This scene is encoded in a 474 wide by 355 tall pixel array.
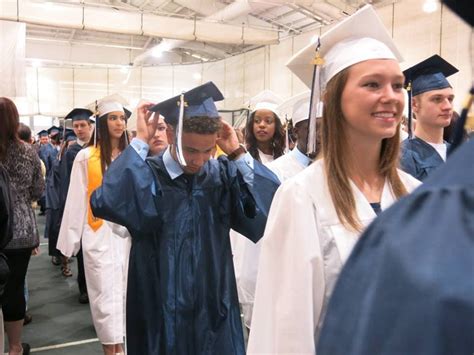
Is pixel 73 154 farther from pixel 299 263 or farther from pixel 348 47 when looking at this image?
pixel 299 263

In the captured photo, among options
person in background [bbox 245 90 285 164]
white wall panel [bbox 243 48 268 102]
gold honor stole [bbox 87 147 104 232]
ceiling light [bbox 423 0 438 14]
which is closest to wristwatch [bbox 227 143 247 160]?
gold honor stole [bbox 87 147 104 232]

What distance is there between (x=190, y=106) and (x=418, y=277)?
1864 mm

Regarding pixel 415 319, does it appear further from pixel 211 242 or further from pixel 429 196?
pixel 211 242

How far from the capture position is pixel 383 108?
4.53 feet

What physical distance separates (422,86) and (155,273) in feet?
6.21

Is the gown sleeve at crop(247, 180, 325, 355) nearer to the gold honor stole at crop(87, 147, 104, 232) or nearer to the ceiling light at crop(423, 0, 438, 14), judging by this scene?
the gold honor stole at crop(87, 147, 104, 232)

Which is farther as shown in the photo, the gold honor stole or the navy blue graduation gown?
the navy blue graduation gown

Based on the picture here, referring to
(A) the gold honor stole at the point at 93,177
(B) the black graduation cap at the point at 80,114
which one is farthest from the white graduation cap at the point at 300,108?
(B) the black graduation cap at the point at 80,114

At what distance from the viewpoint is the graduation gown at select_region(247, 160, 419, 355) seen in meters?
1.19

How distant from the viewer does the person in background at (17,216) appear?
3170 mm

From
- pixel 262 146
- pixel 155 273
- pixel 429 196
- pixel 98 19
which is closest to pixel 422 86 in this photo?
pixel 262 146

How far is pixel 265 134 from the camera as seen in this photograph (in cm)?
392

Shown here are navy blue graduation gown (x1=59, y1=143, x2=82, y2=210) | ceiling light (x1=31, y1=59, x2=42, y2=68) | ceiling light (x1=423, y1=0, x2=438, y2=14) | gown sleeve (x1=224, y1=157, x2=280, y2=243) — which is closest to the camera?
gown sleeve (x1=224, y1=157, x2=280, y2=243)

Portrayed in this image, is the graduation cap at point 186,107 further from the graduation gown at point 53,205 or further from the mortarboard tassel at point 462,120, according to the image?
the graduation gown at point 53,205
